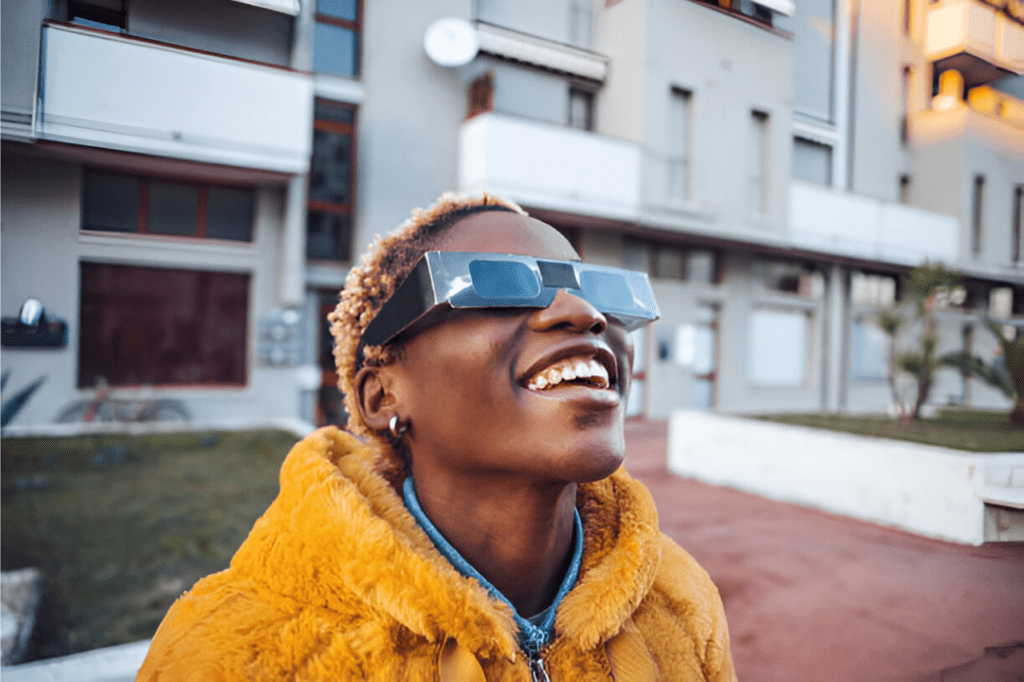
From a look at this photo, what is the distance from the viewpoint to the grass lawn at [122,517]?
137 cm

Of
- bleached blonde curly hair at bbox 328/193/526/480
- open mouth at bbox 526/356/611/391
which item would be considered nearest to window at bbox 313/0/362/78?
bleached blonde curly hair at bbox 328/193/526/480

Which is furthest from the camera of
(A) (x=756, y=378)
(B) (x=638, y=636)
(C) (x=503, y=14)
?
(A) (x=756, y=378)

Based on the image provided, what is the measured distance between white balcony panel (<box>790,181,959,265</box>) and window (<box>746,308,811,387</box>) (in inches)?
8.8

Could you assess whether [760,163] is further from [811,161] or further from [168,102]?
[168,102]

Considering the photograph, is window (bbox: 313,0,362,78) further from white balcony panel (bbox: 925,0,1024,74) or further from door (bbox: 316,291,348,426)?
white balcony panel (bbox: 925,0,1024,74)

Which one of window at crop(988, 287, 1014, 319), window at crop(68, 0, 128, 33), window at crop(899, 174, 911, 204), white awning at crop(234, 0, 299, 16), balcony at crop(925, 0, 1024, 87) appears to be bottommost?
window at crop(988, 287, 1014, 319)

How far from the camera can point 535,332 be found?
966 millimetres

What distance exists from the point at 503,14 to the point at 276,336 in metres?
0.95

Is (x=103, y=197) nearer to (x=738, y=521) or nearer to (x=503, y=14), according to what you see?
(x=503, y=14)

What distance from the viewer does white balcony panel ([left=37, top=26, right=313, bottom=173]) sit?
1107mm

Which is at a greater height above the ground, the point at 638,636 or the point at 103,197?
the point at 103,197

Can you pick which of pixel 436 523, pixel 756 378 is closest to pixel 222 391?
pixel 436 523

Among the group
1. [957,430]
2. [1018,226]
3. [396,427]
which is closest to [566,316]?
[396,427]

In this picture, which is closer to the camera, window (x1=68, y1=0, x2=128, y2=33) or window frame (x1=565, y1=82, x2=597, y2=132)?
window (x1=68, y1=0, x2=128, y2=33)
